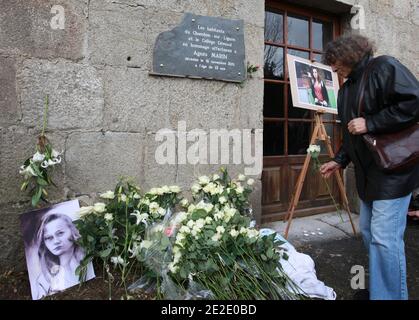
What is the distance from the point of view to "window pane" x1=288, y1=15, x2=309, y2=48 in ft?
11.9

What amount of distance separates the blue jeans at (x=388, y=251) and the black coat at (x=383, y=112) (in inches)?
2.9

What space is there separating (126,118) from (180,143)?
456 mm

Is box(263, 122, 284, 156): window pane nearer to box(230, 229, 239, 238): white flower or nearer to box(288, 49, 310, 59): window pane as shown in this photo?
box(288, 49, 310, 59): window pane

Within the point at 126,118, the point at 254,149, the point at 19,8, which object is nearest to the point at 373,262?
the point at 254,149

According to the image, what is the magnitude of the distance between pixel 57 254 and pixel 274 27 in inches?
113

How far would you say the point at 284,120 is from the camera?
11.8 feet

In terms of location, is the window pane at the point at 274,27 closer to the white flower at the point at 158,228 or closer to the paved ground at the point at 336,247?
the paved ground at the point at 336,247

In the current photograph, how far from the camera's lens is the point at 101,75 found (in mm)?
2445

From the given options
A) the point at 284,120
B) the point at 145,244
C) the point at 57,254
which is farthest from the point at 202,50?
the point at 57,254

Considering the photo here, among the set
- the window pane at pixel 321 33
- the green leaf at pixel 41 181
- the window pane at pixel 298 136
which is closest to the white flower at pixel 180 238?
the green leaf at pixel 41 181

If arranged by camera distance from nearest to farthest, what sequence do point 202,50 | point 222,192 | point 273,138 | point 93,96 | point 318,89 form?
point 93,96, point 222,192, point 202,50, point 318,89, point 273,138

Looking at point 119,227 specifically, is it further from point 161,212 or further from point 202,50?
point 202,50

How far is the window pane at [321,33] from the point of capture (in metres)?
3.84
